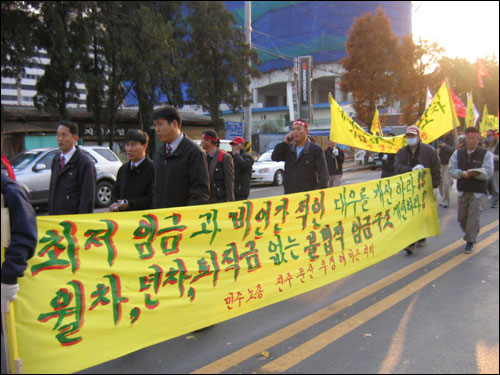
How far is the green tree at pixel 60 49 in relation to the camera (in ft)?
51.9

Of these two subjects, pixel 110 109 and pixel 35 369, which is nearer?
pixel 35 369

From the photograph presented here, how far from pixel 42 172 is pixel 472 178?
31.3ft

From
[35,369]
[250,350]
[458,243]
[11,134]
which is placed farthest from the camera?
[11,134]

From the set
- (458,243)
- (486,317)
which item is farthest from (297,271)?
(458,243)

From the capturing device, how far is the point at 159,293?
3090 mm

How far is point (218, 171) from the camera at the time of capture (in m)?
5.35

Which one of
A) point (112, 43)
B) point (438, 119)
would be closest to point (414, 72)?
point (112, 43)

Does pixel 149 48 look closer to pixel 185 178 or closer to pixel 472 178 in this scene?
pixel 472 178

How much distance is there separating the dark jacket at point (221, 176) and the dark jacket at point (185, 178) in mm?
1492

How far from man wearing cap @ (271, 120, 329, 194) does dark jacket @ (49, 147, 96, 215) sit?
2340mm

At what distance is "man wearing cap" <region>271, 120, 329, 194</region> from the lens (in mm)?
5199

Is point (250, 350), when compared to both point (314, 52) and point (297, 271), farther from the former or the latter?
point (314, 52)

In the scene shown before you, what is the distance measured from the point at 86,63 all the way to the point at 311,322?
Answer: 17.2 m

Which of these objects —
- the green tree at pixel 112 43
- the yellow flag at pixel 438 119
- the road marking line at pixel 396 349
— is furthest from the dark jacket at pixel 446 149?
the green tree at pixel 112 43
